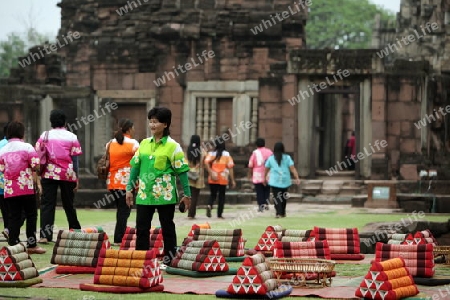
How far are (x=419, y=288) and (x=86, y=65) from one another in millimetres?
27257

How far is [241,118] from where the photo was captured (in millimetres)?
34031

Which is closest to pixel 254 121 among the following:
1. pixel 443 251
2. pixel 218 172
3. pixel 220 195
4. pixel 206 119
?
pixel 206 119

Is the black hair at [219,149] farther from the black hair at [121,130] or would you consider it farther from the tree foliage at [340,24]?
the tree foliage at [340,24]

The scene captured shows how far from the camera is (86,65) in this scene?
37500 mm

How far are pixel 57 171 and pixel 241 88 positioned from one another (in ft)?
63.6

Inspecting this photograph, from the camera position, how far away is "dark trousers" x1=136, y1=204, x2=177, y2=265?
12.4 m

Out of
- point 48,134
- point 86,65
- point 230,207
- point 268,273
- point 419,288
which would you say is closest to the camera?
point 268,273

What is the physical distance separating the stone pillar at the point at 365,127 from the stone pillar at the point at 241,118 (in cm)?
387

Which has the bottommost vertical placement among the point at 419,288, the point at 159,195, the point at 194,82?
the point at 419,288

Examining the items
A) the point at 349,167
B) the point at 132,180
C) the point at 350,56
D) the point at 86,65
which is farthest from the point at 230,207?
the point at 132,180

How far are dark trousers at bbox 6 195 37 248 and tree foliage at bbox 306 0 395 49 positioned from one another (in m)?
68.5

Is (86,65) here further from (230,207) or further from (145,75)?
(230,207)

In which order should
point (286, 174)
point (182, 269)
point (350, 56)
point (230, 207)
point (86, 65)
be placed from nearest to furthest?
1. point (182, 269)
2. point (286, 174)
3. point (230, 207)
4. point (350, 56)
5. point (86, 65)

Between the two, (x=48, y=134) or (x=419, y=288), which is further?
(x=48, y=134)
